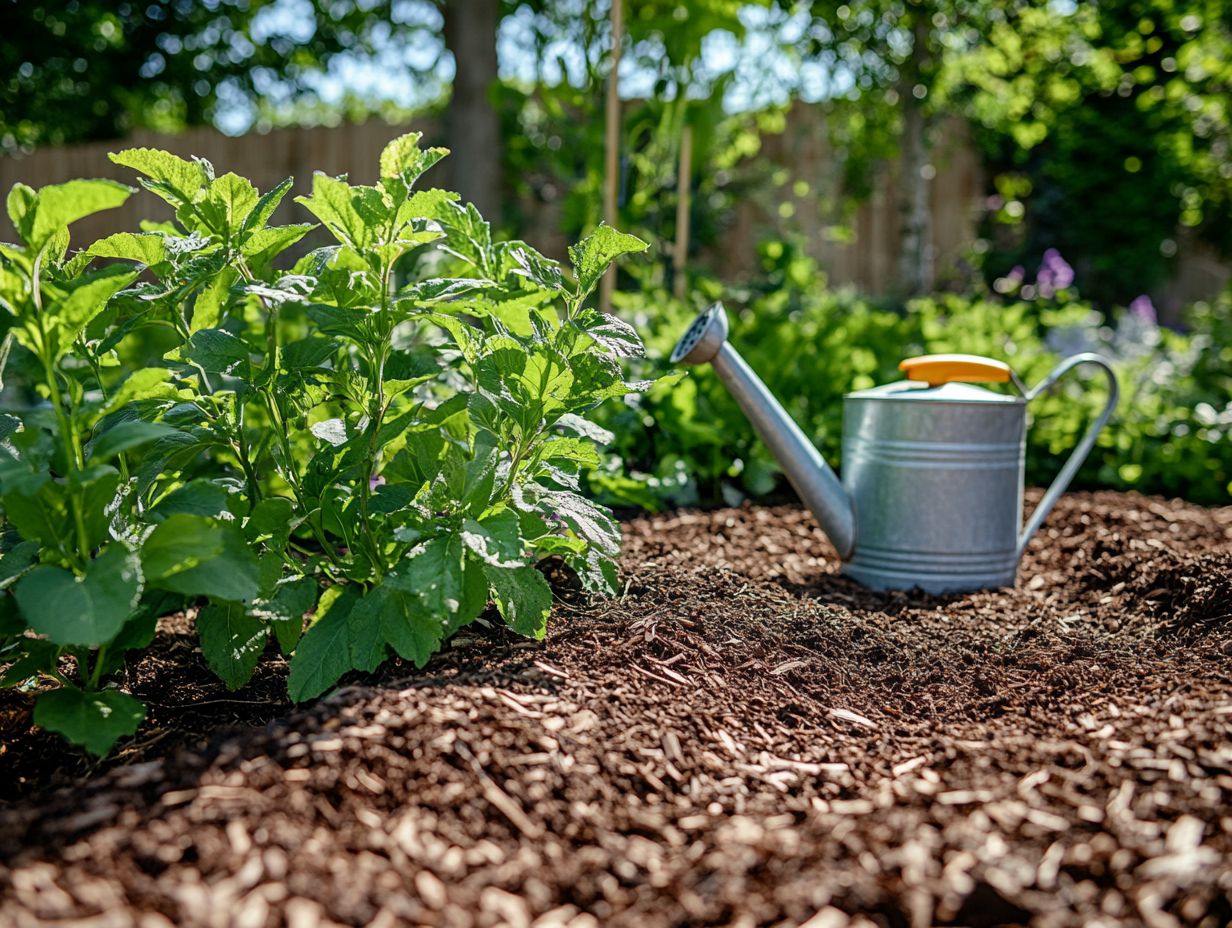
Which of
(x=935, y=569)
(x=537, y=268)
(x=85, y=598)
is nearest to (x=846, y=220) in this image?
(x=935, y=569)

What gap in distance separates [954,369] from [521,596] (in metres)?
1.27

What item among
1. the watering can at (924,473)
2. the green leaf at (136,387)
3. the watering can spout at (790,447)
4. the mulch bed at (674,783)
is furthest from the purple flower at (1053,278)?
the green leaf at (136,387)

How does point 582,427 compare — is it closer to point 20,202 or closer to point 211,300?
point 211,300

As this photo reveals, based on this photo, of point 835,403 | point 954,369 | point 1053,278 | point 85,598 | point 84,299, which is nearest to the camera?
point 85,598

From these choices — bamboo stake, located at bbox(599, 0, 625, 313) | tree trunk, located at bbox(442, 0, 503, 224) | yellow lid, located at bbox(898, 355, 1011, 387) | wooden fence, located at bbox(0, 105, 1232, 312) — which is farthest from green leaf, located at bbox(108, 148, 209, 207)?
wooden fence, located at bbox(0, 105, 1232, 312)

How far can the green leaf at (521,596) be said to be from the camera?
63.2 inches

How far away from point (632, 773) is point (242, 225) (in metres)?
0.99

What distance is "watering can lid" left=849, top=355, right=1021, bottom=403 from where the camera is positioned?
7.87ft

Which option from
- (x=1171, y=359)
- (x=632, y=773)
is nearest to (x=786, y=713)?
(x=632, y=773)

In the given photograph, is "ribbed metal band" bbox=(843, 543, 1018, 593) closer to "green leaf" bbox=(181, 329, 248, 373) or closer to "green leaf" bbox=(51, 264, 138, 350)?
"green leaf" bbox=(181, 329, 248, 373)

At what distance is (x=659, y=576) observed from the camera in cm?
214

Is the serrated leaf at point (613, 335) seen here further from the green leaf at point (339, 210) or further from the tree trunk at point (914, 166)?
the tree trunk at point (914, 166)

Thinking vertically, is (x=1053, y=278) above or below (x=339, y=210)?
above

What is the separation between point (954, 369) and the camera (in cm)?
243
